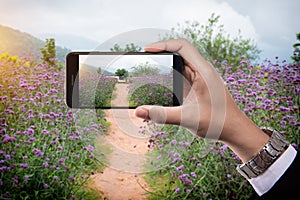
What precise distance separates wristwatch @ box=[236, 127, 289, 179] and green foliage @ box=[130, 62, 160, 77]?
1.26 feet

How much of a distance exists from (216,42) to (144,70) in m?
1.24

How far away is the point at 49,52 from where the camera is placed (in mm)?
1805

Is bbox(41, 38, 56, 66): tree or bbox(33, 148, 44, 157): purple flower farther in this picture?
bbox(41, 38, 56, 66): tree

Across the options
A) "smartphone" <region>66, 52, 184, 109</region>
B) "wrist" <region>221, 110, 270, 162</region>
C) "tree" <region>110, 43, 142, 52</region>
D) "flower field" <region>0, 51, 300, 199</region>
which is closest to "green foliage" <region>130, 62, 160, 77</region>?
"smartphone" <region>66, 52, 184, 109</region>

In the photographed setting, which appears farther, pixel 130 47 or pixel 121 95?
pixel 130 47

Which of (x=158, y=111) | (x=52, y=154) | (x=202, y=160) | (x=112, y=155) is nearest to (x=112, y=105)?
(x=112, y=155)

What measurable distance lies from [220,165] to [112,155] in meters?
0.62

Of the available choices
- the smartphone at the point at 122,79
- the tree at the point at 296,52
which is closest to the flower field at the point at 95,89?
the smartphone at the point at 122,79

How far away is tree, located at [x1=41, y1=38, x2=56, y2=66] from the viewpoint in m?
1.76

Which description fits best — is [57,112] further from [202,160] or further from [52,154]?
[202,160]

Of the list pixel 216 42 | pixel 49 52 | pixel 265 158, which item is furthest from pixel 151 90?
pixel 216 42

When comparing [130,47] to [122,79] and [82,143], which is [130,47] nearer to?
[122,79]

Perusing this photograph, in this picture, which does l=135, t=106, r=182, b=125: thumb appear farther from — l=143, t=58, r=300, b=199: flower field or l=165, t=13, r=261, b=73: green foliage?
l=165, t=13, r=261, b=73: green foliage

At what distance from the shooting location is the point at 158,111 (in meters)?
0.60
